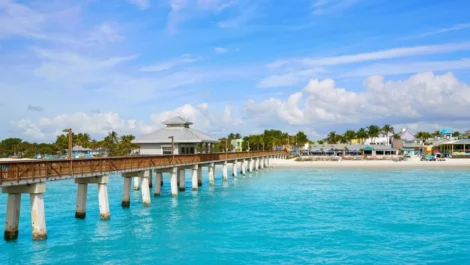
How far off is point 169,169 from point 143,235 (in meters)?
17.5

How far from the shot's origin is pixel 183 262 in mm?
21219

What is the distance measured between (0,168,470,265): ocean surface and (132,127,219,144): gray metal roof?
30.5 ft

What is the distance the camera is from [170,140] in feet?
171

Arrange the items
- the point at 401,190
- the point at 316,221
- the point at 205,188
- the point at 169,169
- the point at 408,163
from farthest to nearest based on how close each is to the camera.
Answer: the point at 408,163 < the point at 205,188 < the point at 401,190 < the point at 169,169 < the point at 316,221

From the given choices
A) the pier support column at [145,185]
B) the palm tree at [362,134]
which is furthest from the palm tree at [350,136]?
the pier support column at [145,185]

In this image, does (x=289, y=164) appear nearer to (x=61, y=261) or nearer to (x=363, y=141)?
(x=363, y=141)

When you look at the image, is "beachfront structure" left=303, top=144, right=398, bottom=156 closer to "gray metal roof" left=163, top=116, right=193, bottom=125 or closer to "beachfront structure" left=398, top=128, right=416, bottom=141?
"beachfront structure" left=398, top=128, right=416, bottom=141

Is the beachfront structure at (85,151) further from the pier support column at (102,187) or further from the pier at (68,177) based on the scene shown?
the pier support column at (102,187)

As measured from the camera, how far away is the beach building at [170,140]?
2072 inches

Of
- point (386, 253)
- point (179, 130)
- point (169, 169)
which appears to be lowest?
point (386, 253)

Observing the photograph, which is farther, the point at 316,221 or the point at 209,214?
the point at 209,214

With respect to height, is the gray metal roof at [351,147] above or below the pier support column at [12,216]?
above

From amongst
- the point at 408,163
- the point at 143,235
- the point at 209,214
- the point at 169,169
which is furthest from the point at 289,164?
the point at 143,235

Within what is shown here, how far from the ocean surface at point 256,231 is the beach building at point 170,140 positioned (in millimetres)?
9044
